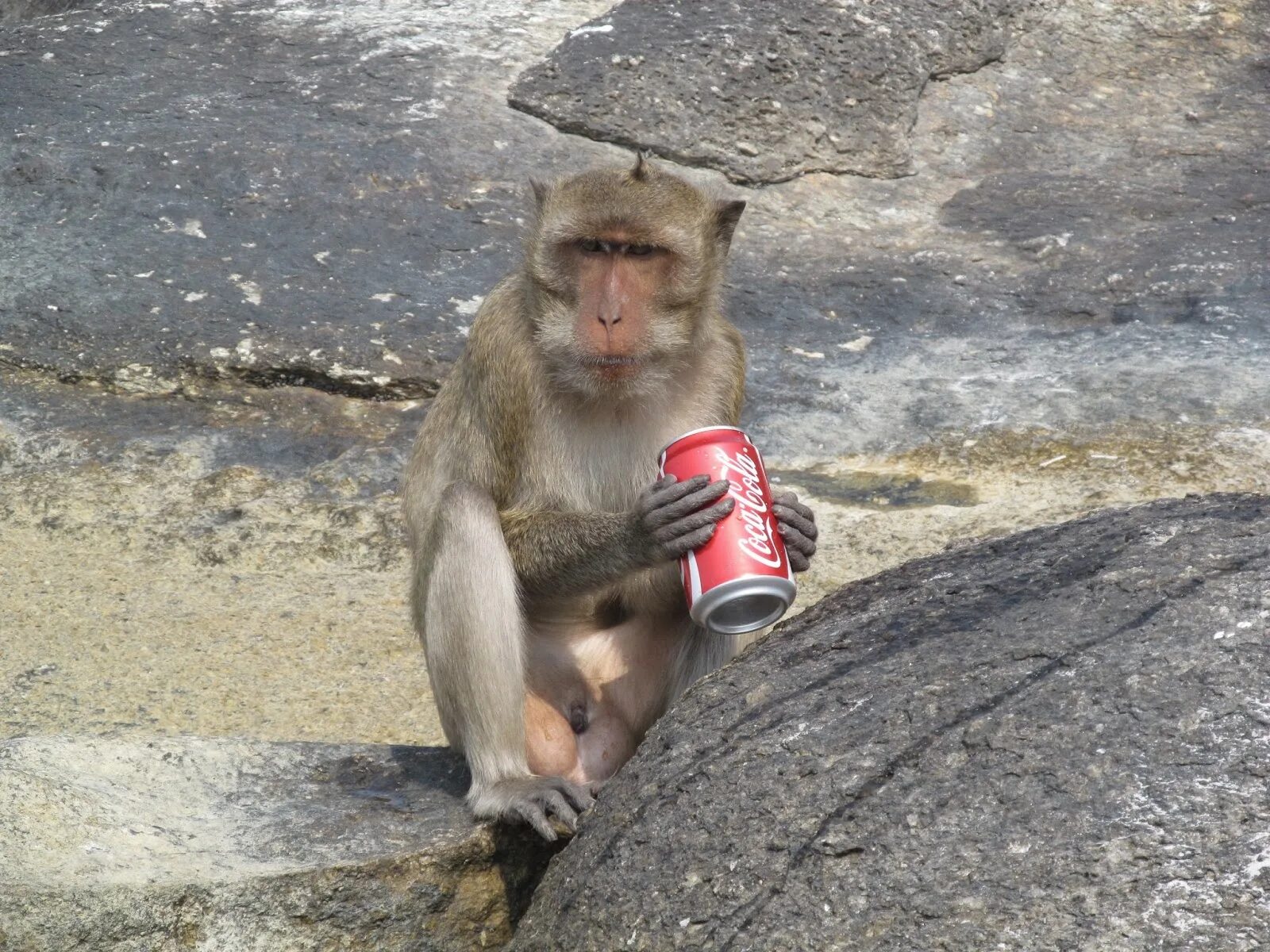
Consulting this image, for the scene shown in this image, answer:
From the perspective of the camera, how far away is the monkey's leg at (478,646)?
12.4 feet

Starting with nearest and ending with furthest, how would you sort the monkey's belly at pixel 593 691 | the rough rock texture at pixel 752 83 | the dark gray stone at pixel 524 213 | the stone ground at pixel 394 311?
the monkey's belly at pixel 593 691, the stone ground at pixel 394 311, the dark gray stone at pixel 524 213, the rough rock texture at pixel 752 83

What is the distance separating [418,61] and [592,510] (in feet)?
17.8

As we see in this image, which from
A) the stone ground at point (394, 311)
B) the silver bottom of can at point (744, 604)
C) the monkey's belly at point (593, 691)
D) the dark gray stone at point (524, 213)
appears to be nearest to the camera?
the silver bottom of can at point (744, 604)

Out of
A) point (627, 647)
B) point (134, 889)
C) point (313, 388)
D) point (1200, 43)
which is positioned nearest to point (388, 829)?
point (134, 889)

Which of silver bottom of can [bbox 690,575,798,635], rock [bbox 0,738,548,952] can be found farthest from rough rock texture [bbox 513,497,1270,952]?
rock [bbox 0,738,548,952]

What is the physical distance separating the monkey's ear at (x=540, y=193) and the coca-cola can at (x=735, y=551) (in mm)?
981

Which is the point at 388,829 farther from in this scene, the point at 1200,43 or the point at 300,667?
the point at 1200,43

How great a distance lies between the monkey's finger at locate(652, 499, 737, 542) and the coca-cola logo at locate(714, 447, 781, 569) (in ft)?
0.09

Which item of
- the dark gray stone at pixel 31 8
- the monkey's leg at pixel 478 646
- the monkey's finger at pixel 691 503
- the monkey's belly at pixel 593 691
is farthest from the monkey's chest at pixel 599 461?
the dark gray stone at pixel 31 8

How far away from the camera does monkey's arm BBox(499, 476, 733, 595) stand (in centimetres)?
347

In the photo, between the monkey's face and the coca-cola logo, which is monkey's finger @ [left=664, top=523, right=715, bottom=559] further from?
the monkey's face

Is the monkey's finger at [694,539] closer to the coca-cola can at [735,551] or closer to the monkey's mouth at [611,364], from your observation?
the coca-cola can at [735,551]

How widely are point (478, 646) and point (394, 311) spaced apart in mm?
3808

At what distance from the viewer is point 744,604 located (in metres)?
3.45
